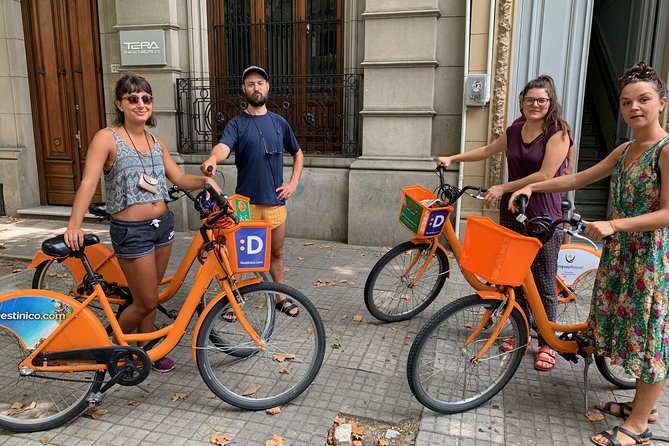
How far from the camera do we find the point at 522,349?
10.3ft

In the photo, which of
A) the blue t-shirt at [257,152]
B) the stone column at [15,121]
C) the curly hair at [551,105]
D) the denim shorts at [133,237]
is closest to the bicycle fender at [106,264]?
the denim shorts at [133,237]

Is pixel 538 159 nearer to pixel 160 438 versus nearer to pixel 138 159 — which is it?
pixel 138 159

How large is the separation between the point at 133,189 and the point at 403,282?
7.66ft

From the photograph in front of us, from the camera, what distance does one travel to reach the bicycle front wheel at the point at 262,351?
307 cm

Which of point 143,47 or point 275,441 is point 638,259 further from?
point 143,47

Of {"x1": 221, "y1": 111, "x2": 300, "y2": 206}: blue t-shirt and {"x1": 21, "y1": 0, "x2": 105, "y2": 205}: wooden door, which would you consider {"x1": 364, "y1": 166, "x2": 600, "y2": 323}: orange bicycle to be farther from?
{"x1": 21, "y1": 0, "x2": 105, "y2": 205}: wooden door

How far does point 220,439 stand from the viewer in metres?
2.87

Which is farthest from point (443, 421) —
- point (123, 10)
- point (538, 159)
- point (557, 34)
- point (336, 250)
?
point (123, 10)

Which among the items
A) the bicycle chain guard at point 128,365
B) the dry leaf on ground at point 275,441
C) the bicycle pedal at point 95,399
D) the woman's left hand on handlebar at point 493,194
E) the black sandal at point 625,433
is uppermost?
the woman's left hand on handlebar at point 493,194

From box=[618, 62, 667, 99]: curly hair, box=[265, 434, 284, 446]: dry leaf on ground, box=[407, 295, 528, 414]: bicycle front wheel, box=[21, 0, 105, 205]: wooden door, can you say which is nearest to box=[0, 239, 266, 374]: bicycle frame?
box=[265, 434, 284, 446]: dry leaf on ground

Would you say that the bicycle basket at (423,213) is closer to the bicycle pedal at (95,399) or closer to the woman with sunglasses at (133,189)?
the woman with sunglasses at (133,189)

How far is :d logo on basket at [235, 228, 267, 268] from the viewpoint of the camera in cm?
292

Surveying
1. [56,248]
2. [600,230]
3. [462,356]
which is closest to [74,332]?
[56,248]

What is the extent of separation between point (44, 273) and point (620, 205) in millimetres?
4136
